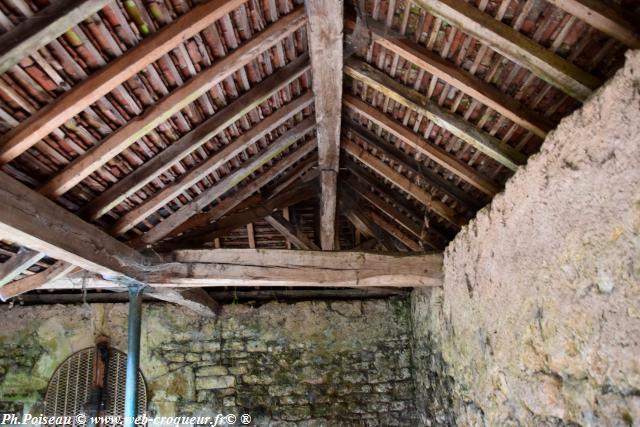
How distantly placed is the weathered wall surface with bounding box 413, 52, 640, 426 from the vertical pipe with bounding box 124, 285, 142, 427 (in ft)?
7.14

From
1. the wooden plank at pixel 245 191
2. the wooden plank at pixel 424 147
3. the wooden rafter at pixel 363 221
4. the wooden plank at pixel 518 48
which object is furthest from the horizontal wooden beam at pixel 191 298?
the wooden plank at pixel 518 48

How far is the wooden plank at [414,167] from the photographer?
3.13m

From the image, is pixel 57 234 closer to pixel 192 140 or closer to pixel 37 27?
pixel 192 140

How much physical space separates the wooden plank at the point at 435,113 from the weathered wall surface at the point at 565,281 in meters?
0.17

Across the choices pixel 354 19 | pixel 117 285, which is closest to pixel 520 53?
pixel 354 19

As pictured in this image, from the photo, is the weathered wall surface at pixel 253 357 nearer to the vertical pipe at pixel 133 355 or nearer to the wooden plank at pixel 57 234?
the vertical pipe at pixel 133 355

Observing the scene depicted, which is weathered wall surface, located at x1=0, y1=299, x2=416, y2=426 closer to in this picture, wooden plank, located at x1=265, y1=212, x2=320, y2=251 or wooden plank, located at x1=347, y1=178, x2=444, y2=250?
wooden plank, located at x1=265, y1=212, x2=320, y2=251

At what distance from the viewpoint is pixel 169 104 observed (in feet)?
7.82

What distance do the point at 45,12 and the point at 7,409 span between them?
4185 mm

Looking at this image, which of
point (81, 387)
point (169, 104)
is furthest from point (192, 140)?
point (81, 387)

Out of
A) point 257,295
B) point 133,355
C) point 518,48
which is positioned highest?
point 518,48

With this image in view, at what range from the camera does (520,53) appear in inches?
75.8

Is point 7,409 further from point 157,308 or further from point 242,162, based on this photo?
point 242,162

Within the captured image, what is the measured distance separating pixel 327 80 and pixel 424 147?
73 cm
